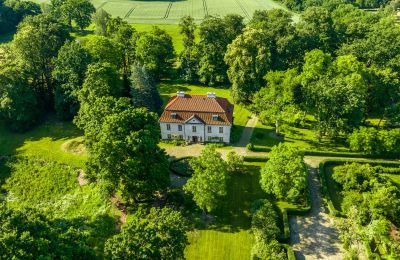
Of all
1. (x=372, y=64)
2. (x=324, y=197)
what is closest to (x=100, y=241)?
(x=324, y=197)

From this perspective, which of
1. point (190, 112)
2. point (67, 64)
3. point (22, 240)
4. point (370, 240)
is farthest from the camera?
point (67, 64)

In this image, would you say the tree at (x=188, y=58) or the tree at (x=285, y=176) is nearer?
the tree at (x=285, y=176)

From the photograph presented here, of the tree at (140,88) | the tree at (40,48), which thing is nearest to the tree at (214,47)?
the tree at (140,88)

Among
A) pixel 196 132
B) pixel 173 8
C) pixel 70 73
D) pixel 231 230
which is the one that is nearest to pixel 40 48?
pixel 70 73

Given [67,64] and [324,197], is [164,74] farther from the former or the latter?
[324,197]

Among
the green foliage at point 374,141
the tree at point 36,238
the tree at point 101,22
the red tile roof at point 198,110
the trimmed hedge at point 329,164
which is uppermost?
the tree at point 101,22

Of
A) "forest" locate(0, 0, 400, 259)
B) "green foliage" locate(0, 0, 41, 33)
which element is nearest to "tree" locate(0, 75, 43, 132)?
"forest" locate(0, 0, 400, 259)

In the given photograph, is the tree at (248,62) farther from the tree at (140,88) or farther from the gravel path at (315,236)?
the gravel path at (315,236)

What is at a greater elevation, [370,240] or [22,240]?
[22,240]
